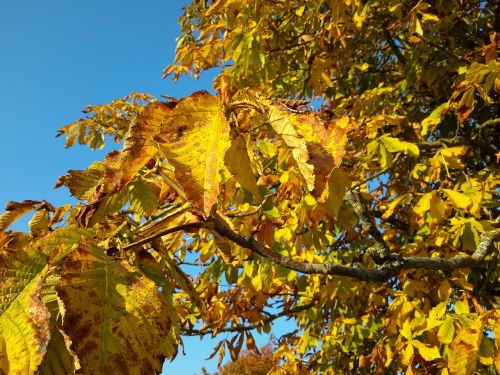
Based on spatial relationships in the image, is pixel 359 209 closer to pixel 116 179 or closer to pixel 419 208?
pixel 116 179

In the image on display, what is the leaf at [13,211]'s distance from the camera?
3.13 feet

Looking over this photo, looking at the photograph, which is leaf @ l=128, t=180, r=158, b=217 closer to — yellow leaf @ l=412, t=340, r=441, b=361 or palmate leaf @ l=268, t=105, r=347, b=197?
palmate leaf @ l=268, t=105, r=347, b=197

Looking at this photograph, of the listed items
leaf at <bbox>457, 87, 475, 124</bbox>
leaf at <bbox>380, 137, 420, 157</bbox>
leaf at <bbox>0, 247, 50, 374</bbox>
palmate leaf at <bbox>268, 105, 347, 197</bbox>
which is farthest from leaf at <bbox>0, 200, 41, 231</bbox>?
leaf at <bbox>457, 87, 475, 124</bbox>

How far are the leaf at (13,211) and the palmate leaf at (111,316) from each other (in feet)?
1.20

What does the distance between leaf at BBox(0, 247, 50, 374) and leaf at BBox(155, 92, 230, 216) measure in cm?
28

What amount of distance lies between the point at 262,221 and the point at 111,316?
1.56 m

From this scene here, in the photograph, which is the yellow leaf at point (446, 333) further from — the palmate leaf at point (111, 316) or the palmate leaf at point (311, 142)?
the palmate leaf at point (111, 316)

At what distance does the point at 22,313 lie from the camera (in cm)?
63

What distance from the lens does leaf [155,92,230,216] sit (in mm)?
625

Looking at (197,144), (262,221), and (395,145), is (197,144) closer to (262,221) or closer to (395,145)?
(262,221)

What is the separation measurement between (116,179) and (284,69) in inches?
172

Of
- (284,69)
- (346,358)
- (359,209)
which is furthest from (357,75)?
(359,209)

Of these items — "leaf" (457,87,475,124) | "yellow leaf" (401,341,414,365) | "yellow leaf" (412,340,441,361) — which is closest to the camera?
"yellow leaf" (412,340,441,361)

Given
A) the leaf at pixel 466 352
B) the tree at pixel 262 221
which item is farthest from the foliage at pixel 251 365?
the leaf at pixel 466 352
